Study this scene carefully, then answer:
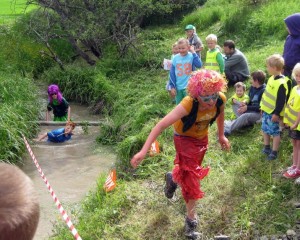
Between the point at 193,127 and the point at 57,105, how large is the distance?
5.54 m

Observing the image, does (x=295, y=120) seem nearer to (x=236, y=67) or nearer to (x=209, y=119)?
(x=209, y=119)

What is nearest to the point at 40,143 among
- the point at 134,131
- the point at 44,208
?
the point at 134,131

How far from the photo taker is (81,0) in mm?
13062

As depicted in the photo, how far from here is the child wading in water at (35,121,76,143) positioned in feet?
28.3

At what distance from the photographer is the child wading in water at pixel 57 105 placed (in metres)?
9.11

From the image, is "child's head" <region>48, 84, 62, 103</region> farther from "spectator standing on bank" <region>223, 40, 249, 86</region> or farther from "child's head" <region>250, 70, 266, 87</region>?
"child's head" <region>250, 70, 266, 87</region>

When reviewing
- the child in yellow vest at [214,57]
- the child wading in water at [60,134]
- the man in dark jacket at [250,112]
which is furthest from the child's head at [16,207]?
the child wading in water at [60,134]

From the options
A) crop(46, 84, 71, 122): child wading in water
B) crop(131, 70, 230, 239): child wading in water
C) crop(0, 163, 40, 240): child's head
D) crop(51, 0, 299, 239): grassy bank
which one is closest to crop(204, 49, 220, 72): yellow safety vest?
crop(51, 0, 299, 239): grassy bank

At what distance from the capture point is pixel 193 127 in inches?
173

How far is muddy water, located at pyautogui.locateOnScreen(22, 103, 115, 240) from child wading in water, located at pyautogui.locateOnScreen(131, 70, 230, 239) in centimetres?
186

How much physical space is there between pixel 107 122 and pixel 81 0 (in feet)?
17.8

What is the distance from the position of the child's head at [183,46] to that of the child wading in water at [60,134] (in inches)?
115

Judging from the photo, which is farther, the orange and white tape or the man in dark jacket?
the man in dark jacket

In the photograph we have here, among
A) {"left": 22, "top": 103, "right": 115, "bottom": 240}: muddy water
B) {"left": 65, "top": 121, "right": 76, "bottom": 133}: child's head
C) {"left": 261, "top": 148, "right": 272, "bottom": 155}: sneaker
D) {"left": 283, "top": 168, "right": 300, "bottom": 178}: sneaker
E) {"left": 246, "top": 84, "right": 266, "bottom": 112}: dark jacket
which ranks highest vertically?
{"left": 246, "top": 84, "right": 266, "bottom": 112}: dark jacket
